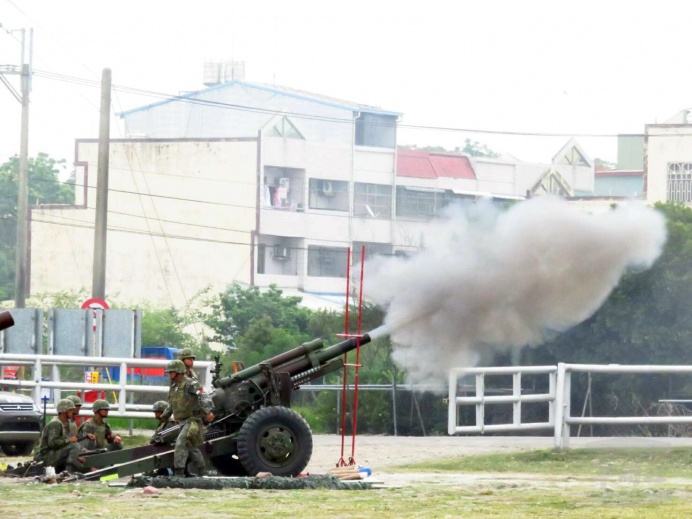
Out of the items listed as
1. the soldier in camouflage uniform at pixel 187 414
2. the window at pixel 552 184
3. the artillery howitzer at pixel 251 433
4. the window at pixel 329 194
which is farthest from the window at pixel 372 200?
the soldier in camouflage uniform at pixel 187 414

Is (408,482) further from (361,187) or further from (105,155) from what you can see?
(361,187)

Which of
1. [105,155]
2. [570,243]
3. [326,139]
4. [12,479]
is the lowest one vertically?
[12,479]

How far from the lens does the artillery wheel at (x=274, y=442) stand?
16.5m

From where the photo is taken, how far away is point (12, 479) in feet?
56.3

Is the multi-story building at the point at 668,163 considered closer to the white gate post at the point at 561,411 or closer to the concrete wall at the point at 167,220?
the concrete wall at the point at 167,220

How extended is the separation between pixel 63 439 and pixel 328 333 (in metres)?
23.1

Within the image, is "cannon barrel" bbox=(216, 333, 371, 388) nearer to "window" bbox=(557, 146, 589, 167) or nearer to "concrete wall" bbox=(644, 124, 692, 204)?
"concrete wall" bbox=(644, 124, 692, 204)

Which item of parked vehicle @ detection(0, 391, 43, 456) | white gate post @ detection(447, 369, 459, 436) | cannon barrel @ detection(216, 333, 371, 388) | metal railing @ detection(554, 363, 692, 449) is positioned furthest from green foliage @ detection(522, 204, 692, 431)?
cannon barrel @ detection(216, 333, 371, 388)

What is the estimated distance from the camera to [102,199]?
33375mm

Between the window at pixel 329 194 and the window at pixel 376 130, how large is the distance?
109 inches

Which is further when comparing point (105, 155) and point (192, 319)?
point (192, 319)

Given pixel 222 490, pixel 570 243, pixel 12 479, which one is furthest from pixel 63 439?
pixel 570 243

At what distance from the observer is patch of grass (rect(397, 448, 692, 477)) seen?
1788 centimetres

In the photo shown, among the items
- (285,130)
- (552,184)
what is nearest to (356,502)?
(285,130)
